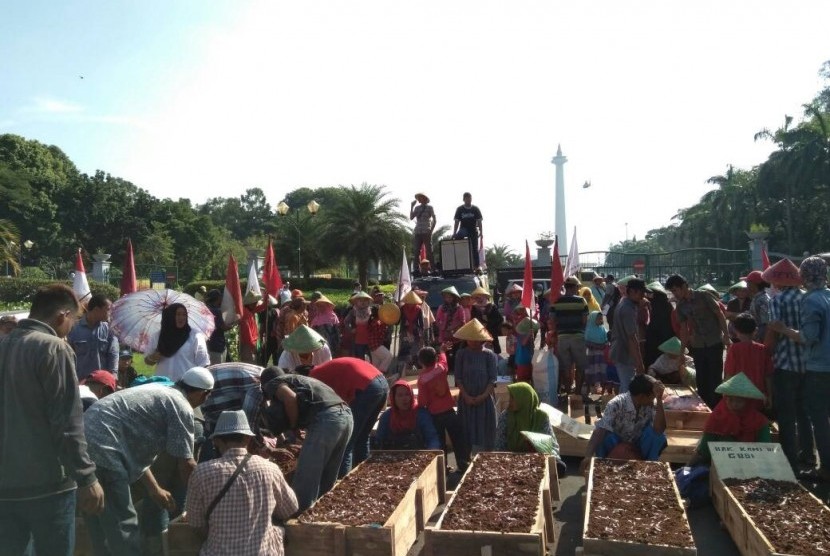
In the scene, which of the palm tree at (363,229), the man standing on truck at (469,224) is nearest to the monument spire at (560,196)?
the palm tree at (363,229)

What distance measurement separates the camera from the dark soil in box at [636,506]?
436 cm

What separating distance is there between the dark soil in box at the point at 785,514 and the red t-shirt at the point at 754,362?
1.57 metres

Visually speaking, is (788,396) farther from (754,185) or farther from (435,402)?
(754,185)

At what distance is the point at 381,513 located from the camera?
15.9 feet

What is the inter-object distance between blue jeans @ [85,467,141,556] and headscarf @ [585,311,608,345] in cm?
676

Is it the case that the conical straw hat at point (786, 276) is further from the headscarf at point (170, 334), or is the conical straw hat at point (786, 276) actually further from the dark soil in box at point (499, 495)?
the headscarf at point (170, 334)

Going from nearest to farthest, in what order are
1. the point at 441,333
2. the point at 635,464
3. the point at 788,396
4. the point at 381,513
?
the point at 381,513 < the point at 635,464 < the point at 788,396 < the point at 441,333

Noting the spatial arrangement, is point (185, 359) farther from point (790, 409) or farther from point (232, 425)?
point (790, 409)

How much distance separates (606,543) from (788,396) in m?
3.38

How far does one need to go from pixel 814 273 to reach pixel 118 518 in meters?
6.02

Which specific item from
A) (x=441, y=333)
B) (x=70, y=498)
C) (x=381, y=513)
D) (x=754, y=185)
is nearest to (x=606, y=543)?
(x=381, y=513)

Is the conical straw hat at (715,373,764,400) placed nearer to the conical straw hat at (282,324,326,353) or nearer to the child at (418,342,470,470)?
the child at (418,342,470,470)

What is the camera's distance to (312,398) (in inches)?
202

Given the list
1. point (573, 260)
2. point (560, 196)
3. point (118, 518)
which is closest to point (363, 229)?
point (573, 260)
